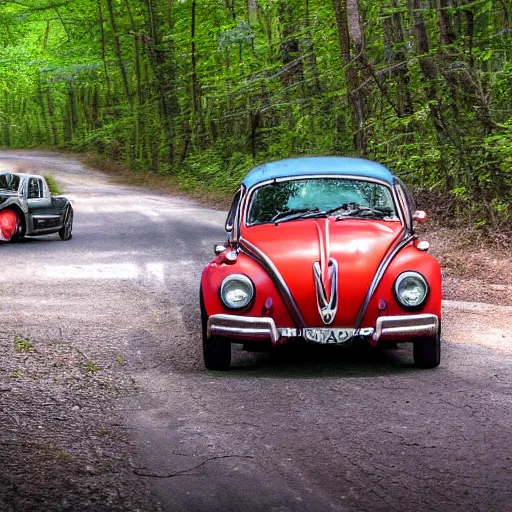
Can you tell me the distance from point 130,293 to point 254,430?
20.4 ft

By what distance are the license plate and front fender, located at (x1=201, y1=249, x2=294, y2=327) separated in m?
0.16

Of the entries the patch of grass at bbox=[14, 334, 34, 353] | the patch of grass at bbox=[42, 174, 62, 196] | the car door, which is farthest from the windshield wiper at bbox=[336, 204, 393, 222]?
the patch of grass at bbox=[42, 174, 62, 196]

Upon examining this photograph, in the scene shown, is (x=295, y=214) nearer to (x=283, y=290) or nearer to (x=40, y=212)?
(x=283, y=290)

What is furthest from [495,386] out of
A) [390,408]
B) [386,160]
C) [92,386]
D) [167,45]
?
[167,45]

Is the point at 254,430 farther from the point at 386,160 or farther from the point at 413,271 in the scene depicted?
the point at 386,160

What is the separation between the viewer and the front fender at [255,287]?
7062 mm

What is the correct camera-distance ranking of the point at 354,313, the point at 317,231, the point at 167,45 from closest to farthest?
the point at 354,313
the point at 317,231
the point at 167,45

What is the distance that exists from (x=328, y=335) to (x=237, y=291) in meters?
0.79

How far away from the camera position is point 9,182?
17531mm

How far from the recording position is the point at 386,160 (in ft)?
60.3

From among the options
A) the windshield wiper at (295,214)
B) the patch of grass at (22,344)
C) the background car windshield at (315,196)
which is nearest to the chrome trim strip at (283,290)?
the windshield wiper at (295,214)

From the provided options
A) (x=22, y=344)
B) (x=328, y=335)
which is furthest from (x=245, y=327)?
(x=22, y=344)

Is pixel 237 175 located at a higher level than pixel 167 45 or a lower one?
lower

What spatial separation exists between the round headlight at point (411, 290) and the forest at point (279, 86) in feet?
22.9
